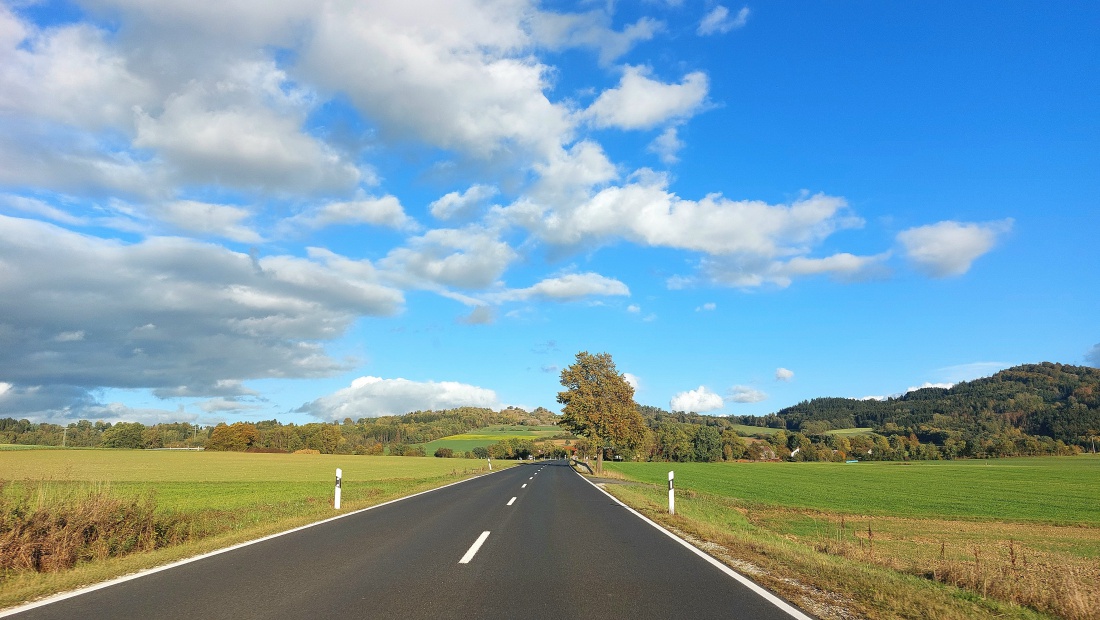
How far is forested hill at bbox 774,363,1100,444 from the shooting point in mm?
135125

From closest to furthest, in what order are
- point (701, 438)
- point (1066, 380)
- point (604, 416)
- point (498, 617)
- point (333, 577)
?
point (498, 617), point (333, 577), point (604, 416), point (701, 438), point (1066, 380)

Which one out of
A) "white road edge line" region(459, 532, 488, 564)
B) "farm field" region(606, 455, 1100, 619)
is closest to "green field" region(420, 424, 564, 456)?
"farm field" region(606, 455, 1100, 619)

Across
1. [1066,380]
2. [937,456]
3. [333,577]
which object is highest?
[1066,380]

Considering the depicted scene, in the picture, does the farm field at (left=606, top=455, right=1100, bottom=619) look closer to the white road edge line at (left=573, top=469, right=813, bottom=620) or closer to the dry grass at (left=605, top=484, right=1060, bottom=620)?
the dry grass at (left=605, top=484, right=1060, bottom=620)

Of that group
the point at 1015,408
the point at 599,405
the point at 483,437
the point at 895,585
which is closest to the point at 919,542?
the point at 895,585

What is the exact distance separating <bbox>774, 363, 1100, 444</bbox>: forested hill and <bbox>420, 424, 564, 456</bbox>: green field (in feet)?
267

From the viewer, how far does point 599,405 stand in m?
51.5

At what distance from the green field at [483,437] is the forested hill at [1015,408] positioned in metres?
81.3

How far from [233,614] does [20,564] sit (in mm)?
4772

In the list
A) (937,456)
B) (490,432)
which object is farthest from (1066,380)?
(490,432)

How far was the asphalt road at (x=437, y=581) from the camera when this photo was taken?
578 centimetres

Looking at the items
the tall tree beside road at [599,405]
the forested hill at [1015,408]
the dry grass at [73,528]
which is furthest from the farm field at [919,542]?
the forested hill at [1015,408]

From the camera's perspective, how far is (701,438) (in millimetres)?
119875

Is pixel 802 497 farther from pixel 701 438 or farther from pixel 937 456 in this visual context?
pixel 937 456
